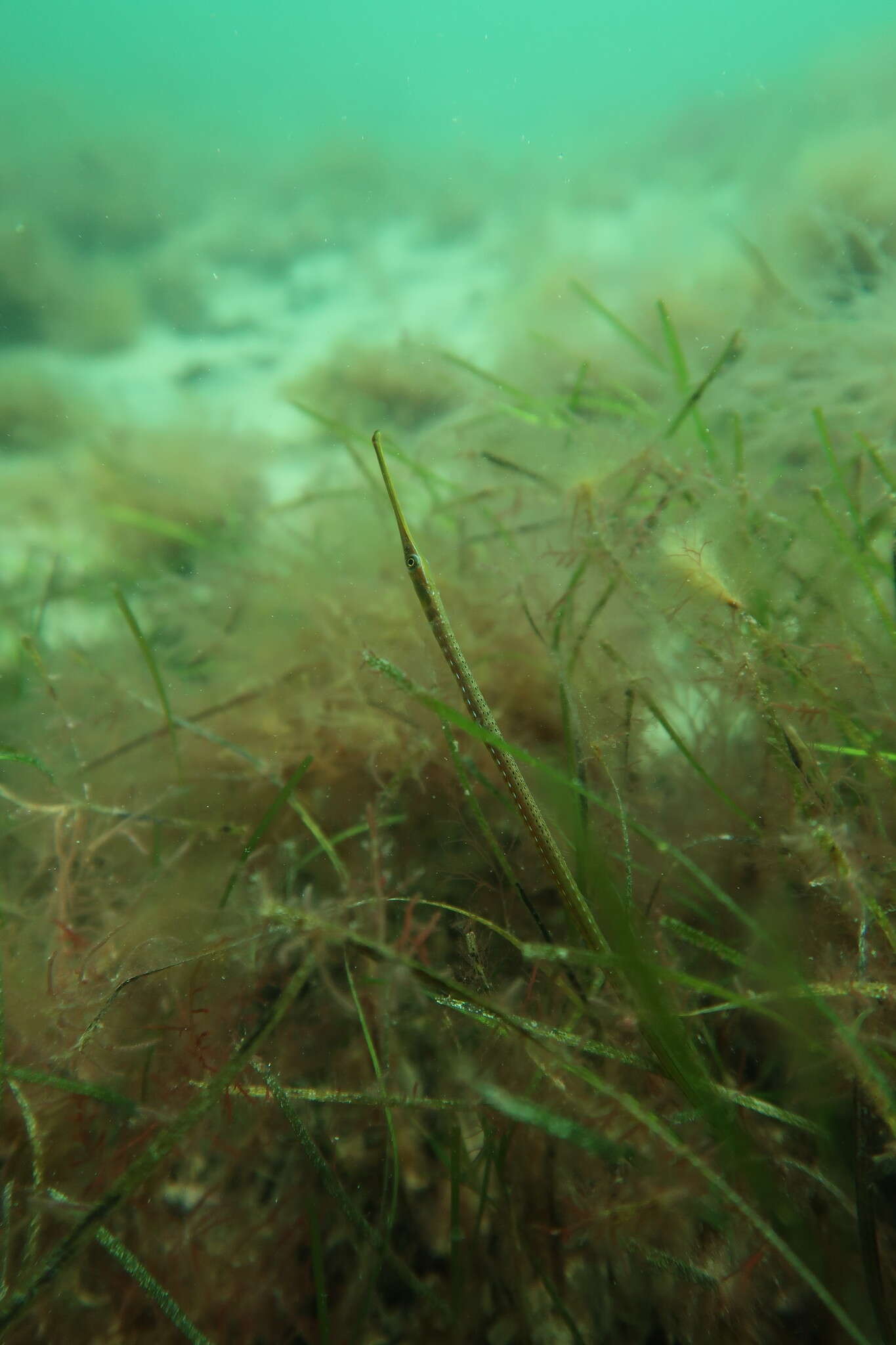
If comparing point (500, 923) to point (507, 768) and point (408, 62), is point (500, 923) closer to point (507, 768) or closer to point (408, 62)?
point (507, 768)

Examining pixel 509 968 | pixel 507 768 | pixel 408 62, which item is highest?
pixel 408 62

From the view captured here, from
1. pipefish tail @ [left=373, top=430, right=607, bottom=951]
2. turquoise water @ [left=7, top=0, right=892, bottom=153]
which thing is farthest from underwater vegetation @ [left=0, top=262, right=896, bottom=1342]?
turquoise water @ [left=7, top=0, right=892, bottom=153]

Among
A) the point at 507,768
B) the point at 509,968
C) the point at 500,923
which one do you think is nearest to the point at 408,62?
the point at 507,768

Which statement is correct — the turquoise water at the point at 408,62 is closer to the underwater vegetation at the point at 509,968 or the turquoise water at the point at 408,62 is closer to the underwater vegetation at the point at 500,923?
the underwater vegetation at the point at 500,923

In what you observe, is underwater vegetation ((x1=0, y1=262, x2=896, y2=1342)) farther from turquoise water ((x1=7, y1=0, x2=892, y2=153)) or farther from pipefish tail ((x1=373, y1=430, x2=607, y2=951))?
turquoise water ((x1=7, y1=0, x2=892, y2=153))

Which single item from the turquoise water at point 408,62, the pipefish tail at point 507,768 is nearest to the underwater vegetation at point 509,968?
the pipefish tail at point 507,768

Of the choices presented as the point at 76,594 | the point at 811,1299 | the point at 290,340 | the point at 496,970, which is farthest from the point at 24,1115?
the point at 290,340

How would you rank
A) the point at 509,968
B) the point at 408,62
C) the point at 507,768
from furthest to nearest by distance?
the point at 408,62 → the point at 509,968 → the point at 507,768

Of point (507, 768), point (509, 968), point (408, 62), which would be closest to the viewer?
point (507, 768)
